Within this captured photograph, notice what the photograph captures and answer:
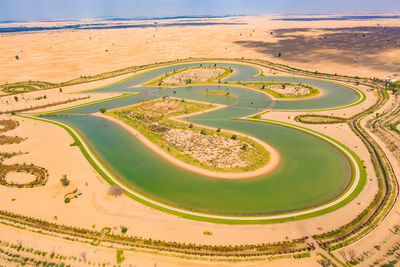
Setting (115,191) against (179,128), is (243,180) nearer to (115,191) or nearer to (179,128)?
(115,191)

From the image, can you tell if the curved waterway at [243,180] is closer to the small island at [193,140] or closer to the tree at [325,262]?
the small island at [193,140]

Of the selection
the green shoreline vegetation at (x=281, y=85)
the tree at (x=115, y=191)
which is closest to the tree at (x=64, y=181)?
the tree at (x=115, y=191)

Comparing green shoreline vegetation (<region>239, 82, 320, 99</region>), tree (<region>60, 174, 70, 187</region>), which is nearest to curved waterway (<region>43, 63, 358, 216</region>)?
green shoreline vegetation (<region>239, 82, 320, 99</region>)

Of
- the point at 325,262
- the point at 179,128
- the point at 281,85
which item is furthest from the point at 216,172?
the point at 281,85

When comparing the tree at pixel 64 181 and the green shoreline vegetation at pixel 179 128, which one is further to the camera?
the green shoreline vegetation at pixel 179 128

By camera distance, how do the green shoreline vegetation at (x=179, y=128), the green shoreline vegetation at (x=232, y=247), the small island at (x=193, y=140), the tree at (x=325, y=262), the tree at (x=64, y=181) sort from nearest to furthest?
the tree at (x=325, y=262), the green shoreline vegetation at (x=232, y=247), the tree at (x=64, y=181), the small island at (x=193, y=140), the green shoreline vegetation at (x=179, y=128)

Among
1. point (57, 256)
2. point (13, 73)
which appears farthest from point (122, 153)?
point (13, 73)

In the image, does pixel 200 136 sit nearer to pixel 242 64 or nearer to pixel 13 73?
pixel 242 64
